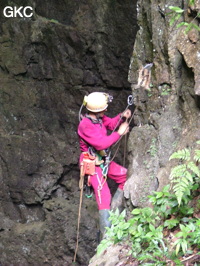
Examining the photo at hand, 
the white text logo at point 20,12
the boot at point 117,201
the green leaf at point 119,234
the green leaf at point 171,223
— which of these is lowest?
the boot at point 117,201

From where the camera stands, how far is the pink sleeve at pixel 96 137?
4961 mm

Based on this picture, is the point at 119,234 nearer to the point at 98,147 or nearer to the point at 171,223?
the point at 171,223

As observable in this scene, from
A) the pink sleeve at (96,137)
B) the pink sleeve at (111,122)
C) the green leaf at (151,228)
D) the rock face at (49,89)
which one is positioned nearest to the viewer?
the green leaf at (151,228)

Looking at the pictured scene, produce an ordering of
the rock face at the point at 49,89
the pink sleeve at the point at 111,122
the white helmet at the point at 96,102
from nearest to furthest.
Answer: the white helmet at the point at 96,102 < the pink sleeve at the point at 111,122 < the rock face at the point at 49,89

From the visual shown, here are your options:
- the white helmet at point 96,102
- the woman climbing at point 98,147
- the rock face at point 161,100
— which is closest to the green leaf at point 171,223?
the rock face at point 161,100

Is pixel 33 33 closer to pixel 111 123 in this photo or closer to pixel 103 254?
pixel 111 123

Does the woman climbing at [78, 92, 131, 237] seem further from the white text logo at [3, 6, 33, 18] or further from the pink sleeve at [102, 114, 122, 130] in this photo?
the white text logo at [3, 6, 33, 18]

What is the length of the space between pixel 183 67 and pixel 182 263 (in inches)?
89.3

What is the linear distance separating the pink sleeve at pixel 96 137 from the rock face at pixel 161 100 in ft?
0.91

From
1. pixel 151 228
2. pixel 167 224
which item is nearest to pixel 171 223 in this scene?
pixel 167 224

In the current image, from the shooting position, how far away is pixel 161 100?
15.7 ft

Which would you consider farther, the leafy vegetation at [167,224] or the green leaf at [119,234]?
the green leaf at [119,234]

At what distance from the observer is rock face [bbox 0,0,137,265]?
28.3 feet

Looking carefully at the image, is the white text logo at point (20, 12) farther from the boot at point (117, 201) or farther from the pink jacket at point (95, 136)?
the boot at point (117, 201)
